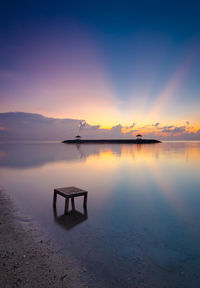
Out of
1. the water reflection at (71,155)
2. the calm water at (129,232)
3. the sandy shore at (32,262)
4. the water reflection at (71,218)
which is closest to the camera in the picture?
the sandy shore at (32,262)

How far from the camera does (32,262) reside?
15.2 feet

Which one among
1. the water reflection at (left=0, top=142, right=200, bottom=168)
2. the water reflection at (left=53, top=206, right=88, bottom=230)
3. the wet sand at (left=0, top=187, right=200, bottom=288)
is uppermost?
the wet sand at (left=0, top=187, right=200, bottom=288)

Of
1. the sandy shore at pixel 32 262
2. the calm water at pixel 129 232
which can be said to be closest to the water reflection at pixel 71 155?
the calm water at pixel 129 232

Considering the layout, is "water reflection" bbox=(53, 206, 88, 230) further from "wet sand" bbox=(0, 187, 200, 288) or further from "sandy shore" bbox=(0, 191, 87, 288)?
"wet sand" bbox=(0, 187, 200, 288)

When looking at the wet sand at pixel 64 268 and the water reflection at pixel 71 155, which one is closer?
the wet sand at pixel 64 268

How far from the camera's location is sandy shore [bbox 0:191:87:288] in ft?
13.1

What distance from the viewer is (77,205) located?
30.7 ft

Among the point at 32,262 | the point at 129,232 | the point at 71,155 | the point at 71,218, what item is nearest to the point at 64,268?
the point at 32,262

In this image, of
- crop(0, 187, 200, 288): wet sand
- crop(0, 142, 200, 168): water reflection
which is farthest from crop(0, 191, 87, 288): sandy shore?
crop(0, 142, 200, 168): water reflection

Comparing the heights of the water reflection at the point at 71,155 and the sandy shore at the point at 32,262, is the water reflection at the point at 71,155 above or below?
below

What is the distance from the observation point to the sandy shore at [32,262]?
4.00m

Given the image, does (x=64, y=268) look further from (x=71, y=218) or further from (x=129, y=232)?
(x=71, y=218)

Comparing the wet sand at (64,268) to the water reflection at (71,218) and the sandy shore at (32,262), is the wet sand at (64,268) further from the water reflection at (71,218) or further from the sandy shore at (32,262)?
the water reflection at (71,218)

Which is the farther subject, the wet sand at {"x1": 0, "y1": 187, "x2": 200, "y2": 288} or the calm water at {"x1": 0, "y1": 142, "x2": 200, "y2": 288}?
the calm water at {"x1": 0, "y1": 142, "x2": 200, "y2": 288}
